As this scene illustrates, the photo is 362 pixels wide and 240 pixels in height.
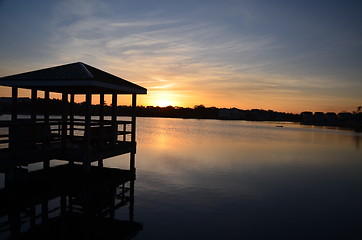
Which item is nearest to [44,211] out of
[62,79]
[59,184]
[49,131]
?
[59,184]

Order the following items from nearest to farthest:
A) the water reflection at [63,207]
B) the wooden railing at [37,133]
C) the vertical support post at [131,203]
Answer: the water reflection at [63,207]
the wooden railing at [37,133]
the vertical support post at [131,203]

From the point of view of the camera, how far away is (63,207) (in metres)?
9.62

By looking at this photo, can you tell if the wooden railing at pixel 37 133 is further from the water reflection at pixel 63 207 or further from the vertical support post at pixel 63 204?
the vertical support post at pixel 63 204

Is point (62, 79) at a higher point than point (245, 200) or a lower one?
higher

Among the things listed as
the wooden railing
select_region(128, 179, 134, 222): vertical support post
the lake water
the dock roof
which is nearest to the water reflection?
select_region(128, 179, 134, 222): vertical support post

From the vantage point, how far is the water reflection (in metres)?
7.73

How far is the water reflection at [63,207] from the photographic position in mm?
7727

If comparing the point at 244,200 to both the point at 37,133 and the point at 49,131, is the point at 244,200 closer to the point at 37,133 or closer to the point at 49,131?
the point at 49,131

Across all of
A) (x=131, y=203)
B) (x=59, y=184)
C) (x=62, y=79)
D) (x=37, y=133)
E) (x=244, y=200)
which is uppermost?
(x=62, y=79)

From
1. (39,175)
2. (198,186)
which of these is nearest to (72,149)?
(39,175)

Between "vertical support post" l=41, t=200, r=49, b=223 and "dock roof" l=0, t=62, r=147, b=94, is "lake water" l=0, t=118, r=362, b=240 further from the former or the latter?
"dock roof" l=0, t=62, r=147, b=94

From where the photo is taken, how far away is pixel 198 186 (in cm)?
1515

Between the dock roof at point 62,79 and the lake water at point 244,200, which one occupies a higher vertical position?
the dock roof at point 62,79

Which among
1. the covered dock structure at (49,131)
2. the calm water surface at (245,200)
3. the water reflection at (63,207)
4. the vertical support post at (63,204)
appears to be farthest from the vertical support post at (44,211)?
the calm water surface at (245,200)
